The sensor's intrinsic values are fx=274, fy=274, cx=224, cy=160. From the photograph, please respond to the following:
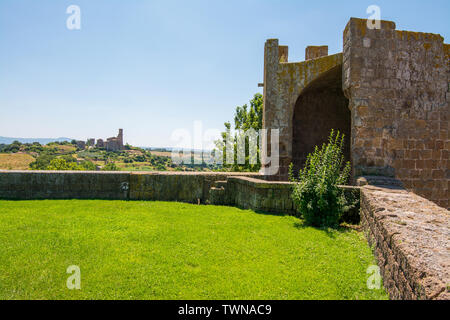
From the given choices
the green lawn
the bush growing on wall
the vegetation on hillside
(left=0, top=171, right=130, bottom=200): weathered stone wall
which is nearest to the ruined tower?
the bush growing on wall

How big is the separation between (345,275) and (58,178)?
286 inches

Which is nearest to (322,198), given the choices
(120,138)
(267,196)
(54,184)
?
(267,196)

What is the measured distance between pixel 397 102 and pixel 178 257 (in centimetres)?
663

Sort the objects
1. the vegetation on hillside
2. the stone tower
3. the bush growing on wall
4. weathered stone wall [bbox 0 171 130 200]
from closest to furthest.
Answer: the bush growing on wall < weathered stone wall [bbox 0 171 130 200] < the vegetation on hillside < the stone tower

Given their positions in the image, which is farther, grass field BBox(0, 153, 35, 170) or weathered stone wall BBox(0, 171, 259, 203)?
grass field BBox(0, 153, 35, 170)

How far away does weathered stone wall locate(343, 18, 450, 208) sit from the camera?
6.93 meters

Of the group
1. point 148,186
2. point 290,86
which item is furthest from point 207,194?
point 290,86

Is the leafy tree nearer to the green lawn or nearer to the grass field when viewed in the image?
the green lawn

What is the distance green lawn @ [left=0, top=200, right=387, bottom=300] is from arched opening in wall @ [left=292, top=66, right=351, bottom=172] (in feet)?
20.5

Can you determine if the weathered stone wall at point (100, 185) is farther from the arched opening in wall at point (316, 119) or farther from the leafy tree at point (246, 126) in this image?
the leafy tree at point (246, 126)

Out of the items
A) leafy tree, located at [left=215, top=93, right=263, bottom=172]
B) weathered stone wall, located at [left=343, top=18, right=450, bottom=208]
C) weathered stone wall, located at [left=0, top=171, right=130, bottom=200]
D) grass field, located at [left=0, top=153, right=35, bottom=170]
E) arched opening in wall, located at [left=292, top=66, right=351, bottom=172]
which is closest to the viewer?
weathered stone wall, located at [left=343, top=18, right=450, bottom=208]

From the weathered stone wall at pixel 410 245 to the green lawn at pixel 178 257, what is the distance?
0.34 m

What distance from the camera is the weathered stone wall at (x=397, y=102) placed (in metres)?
6.93

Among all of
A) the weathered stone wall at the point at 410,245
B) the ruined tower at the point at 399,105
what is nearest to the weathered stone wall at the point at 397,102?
the ruined tower at the point at 399,105
